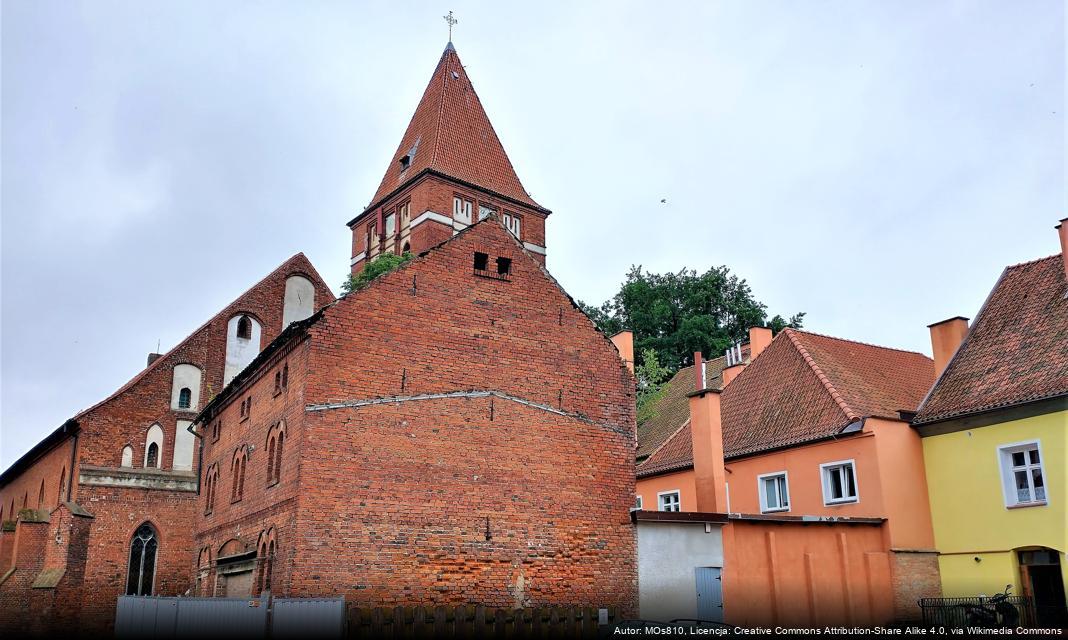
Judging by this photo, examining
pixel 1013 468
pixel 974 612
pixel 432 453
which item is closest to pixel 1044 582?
pixel 974 612

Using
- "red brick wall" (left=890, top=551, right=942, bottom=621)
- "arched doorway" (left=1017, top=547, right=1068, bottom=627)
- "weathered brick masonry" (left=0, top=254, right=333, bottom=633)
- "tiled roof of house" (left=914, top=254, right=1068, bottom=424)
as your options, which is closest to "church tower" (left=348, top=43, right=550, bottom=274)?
"weathered brick masonry" (left=0, top=254, right=333, bottom=633)

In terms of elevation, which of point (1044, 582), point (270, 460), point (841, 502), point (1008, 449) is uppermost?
point (1008, 449)

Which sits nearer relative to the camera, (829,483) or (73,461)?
(829,483)

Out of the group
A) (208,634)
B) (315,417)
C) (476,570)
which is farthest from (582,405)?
(208,634)

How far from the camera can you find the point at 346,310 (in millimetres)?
17656

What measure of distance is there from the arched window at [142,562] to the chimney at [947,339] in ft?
78.8

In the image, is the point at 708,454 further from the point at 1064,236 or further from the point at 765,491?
the point at 1064,236

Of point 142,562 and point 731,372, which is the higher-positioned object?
point 731,372

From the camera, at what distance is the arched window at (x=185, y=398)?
32.8m

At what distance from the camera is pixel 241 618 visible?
610 inches

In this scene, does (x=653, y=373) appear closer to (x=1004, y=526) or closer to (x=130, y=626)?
(x=1004, y=526)

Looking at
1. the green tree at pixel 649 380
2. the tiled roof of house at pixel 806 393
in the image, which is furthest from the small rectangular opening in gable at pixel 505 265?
the green tree at pixel 649 380

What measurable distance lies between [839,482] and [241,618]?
14.9m

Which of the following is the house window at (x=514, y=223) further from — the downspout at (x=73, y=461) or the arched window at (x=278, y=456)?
the arched window at (x=278, y=456)
